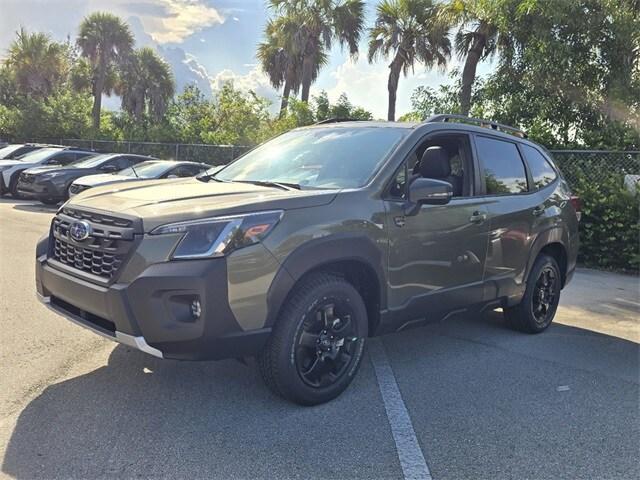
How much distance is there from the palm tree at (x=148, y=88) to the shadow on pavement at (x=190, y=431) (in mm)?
40975

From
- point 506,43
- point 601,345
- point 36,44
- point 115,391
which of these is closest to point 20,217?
point 115,391

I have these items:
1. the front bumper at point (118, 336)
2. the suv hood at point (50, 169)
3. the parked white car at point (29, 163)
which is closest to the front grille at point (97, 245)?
the front bumper at point (118, 336)

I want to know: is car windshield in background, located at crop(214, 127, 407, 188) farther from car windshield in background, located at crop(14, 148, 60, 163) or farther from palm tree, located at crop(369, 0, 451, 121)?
palm tree, located at crop(369, 0, 451, 121)

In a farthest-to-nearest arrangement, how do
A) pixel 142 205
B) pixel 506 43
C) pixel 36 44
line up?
pixel 36 44 → pixel 506 43 → pixel 142 205

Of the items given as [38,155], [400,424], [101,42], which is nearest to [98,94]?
[101,42]

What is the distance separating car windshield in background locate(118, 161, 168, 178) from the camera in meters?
12.4

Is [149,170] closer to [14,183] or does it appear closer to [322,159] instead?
[14,183]

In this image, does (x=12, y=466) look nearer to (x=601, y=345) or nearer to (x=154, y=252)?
(x=154, y=252)

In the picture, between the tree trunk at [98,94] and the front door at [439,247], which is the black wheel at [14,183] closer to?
the front door at [439,247]

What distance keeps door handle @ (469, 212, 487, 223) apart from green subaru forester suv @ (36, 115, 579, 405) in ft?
0.05

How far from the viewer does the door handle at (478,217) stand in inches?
175

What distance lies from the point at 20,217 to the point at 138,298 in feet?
32.2

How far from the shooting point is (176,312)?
301 centimetres

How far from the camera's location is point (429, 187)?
379 centimetres
